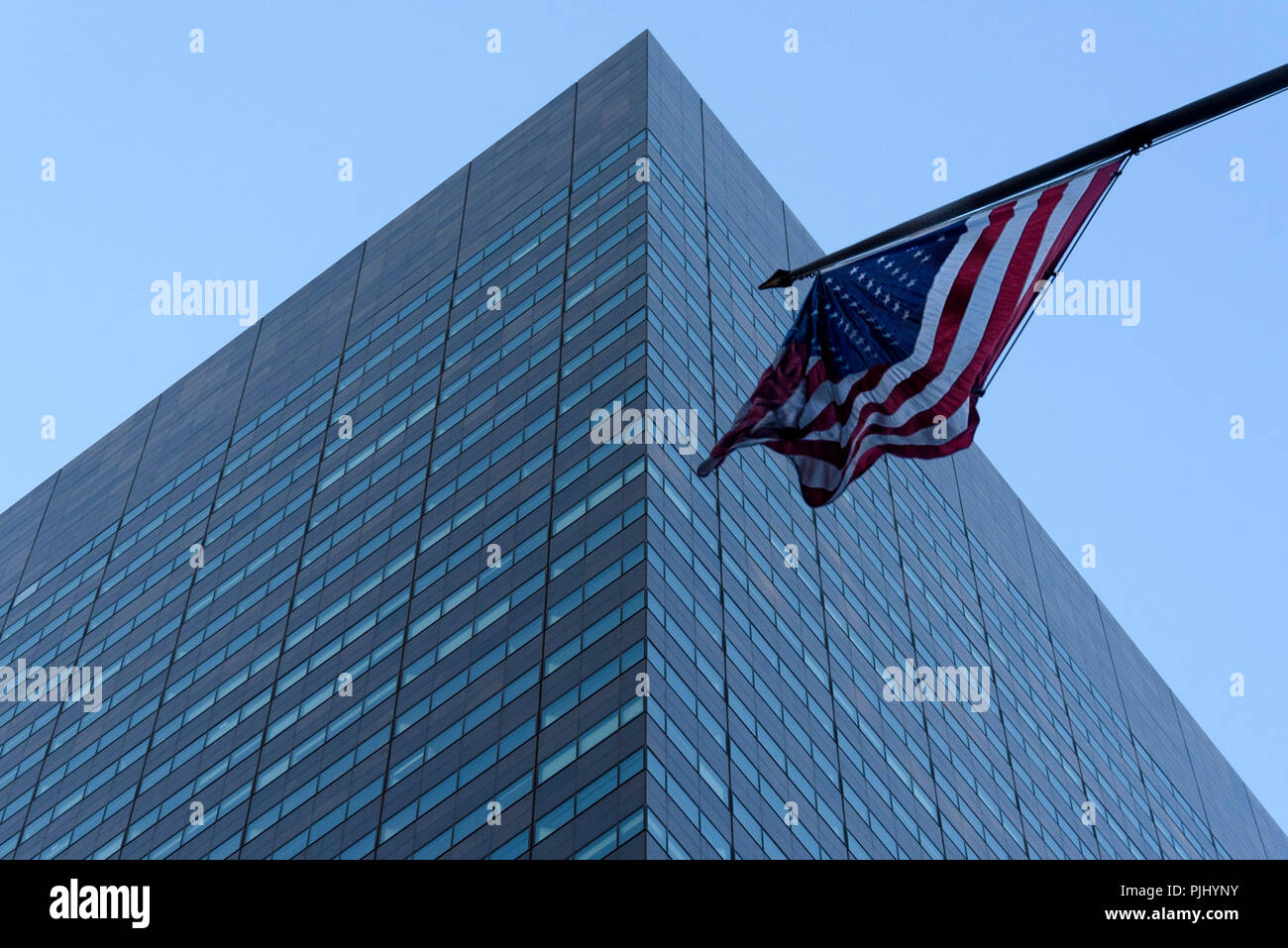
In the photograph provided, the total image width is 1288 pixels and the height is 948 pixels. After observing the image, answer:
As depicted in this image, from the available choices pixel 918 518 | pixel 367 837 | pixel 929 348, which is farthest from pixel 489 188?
pixel 929 348

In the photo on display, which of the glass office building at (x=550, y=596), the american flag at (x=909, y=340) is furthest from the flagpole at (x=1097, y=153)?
the glass office building at (x=550, y=596)

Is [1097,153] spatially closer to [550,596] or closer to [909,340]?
[909,340]

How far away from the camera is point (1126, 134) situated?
1051 inches

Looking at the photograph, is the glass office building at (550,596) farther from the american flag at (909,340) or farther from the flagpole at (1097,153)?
the flagpole at (1097,153)

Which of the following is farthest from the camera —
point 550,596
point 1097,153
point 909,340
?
point 550,596

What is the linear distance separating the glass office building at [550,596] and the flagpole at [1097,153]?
22107 millimetres

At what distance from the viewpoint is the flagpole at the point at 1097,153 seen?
24812mm

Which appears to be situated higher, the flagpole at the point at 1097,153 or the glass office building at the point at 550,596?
the glass office building at the point at 550,596

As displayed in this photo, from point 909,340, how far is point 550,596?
30162 mm

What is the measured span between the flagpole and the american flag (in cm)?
65

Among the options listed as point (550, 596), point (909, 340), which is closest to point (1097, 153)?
point (909, 340)

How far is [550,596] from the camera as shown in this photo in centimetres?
5962

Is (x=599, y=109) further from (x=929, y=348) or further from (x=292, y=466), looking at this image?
(x=929, y=348)

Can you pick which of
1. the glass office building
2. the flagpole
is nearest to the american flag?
the flagpole
